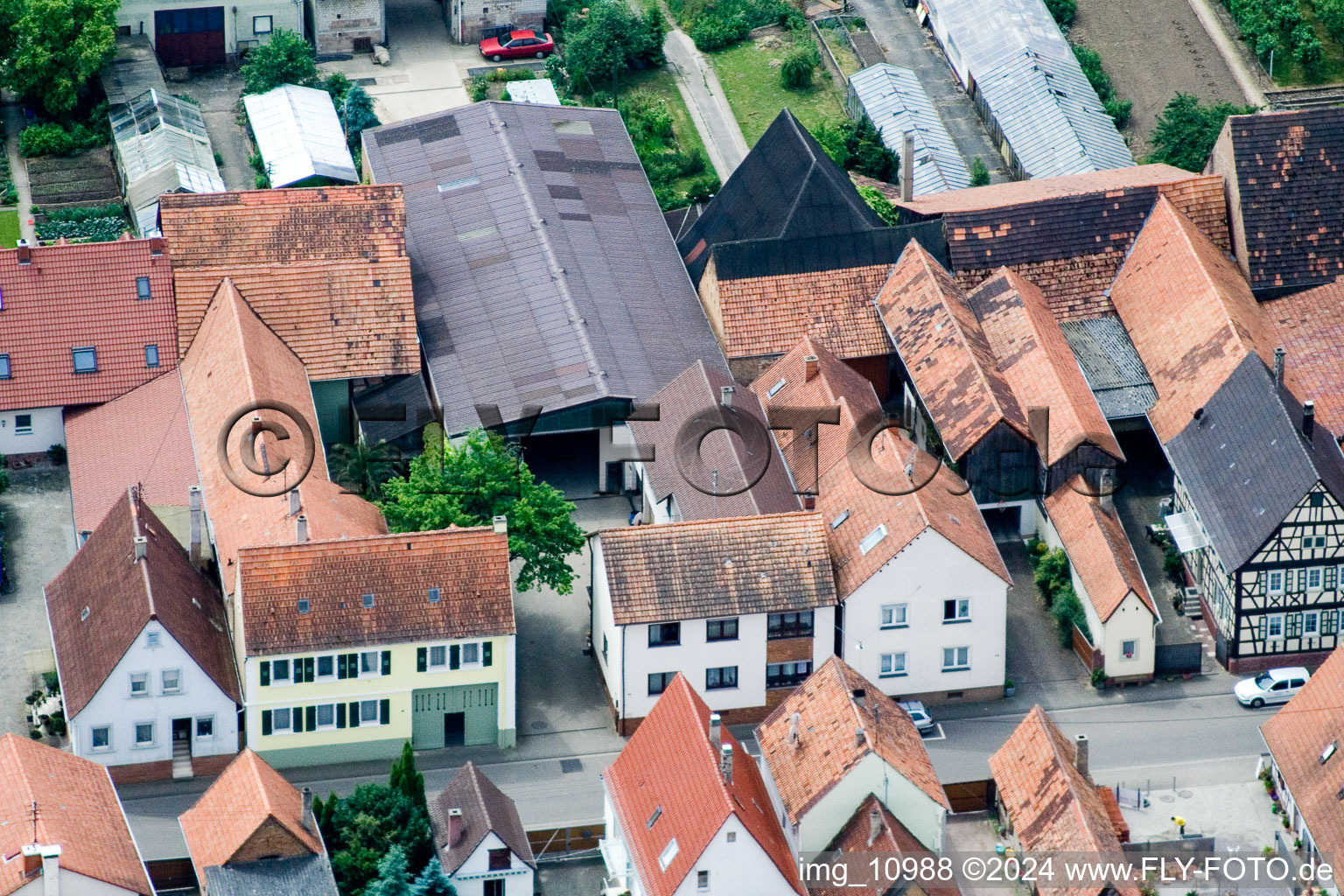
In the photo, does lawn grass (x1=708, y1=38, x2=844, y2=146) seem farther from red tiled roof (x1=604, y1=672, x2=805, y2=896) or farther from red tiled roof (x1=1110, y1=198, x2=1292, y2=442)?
red tiled roof (x1=604, y1=672, x2=805, y2=896)

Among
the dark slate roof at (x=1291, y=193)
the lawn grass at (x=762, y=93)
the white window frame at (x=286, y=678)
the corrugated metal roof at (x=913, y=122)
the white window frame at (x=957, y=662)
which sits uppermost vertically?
the dark slate roof at (x=1291, y=193)

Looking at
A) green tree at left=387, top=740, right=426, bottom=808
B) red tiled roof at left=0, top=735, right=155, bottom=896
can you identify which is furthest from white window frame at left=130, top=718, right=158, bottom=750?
green tree at left=387, top=740, right=426, bottom=808

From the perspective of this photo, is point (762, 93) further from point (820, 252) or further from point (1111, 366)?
point (1111, 366)

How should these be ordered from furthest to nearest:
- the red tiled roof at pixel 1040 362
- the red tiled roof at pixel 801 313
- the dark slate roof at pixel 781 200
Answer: the dark slate roof at pixel 781 200
the red tiled roof at pixel 801 313
the red tiled roof at pixel 1040 362

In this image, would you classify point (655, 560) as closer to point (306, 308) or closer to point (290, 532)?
point (290, 532)

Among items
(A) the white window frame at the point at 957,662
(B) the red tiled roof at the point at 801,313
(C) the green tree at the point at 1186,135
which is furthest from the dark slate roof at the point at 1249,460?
(C) the green tree at the point at 1186,135

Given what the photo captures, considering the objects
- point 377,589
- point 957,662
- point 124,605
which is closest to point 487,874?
point 377,589

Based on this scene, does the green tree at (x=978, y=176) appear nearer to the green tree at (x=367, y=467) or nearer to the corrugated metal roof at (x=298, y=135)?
the corrugated metal roof at (x=298, y=135)
